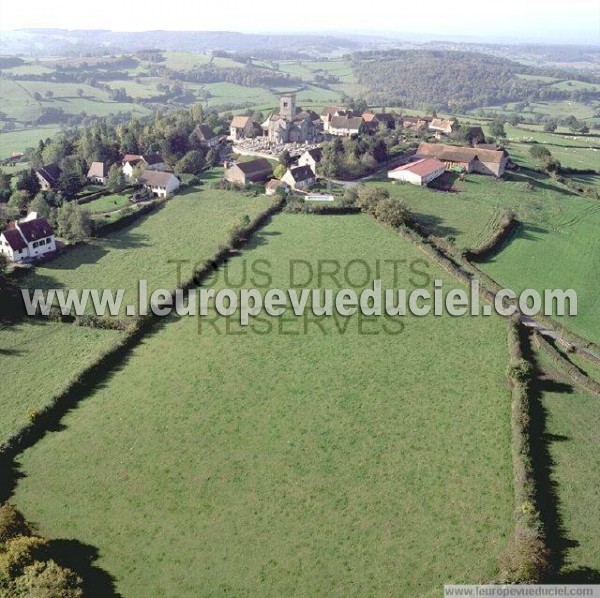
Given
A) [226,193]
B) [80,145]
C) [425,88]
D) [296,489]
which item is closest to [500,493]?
[296,489]

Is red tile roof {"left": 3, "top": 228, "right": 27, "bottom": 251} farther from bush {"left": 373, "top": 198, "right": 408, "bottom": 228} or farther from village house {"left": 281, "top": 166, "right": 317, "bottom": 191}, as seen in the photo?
bush {"left": 373, "top": 198, "right": 408, "bottom": 228}

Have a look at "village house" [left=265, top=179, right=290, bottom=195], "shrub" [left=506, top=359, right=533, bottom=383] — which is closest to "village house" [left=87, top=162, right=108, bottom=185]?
"village house" [left=265, top=179, right=290, bottom=195]

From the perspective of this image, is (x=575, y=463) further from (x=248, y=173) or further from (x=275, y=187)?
(x=248, y=173)

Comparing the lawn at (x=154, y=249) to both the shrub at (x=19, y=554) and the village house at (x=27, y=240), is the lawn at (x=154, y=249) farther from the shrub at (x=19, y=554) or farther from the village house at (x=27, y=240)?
the shrub at (x=19, y=554)

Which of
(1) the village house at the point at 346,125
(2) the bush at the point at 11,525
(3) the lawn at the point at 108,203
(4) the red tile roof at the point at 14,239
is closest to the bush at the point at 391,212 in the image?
(3) the lawn at the point at 108,203

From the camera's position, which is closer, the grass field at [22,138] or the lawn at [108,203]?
the lawn at [108,203]

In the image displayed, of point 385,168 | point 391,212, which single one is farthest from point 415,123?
point 391,212
